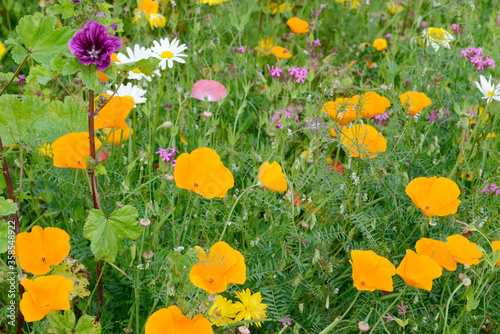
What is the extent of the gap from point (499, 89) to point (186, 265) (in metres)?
1.24

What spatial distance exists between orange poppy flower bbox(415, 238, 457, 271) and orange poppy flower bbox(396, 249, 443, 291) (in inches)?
2.9

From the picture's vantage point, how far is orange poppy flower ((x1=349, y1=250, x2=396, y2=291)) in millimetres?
1193

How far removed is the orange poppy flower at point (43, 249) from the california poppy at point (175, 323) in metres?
0.30

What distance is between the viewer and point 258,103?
228cm

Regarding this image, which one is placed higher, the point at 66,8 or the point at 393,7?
the point at 66,8

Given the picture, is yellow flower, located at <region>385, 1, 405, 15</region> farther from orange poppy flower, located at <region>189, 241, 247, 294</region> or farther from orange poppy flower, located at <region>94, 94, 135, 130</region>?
orange poppy flower, located at <region>189, 241, 247, 294</region>

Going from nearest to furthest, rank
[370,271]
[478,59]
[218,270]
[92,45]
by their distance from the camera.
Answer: [92,45] → [218,270] → [370,271] → [478,59]

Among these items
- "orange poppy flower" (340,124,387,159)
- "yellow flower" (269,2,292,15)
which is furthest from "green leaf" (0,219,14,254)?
"yellow flower" (269,2,292,15)

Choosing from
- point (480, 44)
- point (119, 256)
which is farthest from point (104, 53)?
point (480, 44)

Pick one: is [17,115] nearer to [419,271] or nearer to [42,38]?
[42,38]

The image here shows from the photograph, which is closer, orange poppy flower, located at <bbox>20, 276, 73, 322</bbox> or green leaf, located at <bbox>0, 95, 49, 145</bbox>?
orange poppy flower, located at <bbox>20, 276, 73, 322</bbox>

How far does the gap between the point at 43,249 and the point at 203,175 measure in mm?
429

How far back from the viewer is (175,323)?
3.57 feet

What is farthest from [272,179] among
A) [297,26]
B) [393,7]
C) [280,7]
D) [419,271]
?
[393,7]
